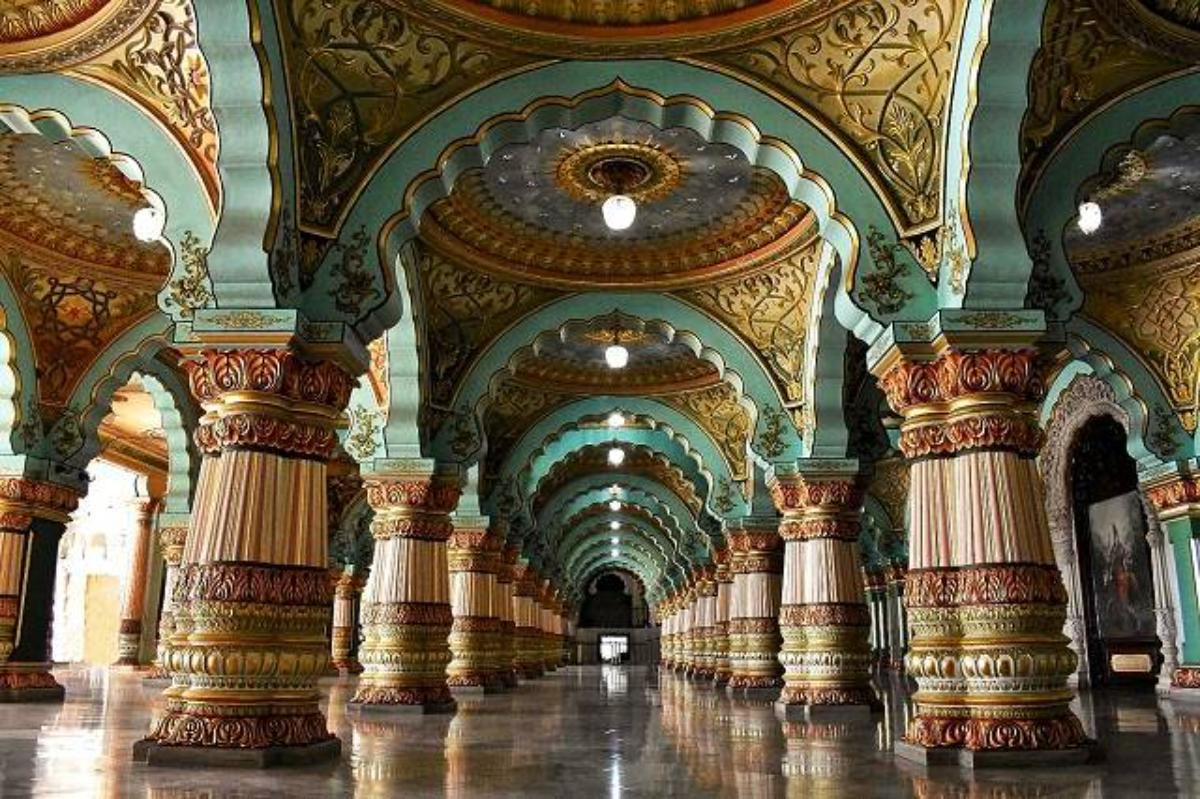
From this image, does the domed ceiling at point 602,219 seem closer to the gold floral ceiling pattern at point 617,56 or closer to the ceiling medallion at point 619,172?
the ceiling medallion at point 619,172

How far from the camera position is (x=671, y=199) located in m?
12.1

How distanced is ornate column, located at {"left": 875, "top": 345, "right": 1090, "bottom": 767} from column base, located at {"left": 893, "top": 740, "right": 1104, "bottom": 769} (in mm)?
13

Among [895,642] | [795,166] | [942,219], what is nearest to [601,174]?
[795,166]

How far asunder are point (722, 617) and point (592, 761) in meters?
16.1

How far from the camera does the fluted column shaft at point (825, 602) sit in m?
11.9

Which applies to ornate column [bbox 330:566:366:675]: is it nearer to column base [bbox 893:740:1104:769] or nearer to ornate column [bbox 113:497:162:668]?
ornate column [bbox 113:497:162:668]

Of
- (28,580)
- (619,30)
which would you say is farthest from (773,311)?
(28,580)

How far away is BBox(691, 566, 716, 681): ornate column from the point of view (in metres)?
24.4

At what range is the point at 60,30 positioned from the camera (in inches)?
305

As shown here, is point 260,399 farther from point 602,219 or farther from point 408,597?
point 602,219

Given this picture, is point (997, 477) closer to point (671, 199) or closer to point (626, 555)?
point (671, 199)

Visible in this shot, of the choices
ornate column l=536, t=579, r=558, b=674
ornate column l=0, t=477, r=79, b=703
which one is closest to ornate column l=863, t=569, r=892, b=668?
ornate column l=536, t=579, r=558, b=674

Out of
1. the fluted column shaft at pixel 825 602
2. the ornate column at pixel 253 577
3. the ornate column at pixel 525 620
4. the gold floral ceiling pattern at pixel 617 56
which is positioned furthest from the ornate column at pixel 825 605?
the ornate column at pixel 525 620

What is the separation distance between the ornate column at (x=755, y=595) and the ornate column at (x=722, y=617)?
377 centimetres
